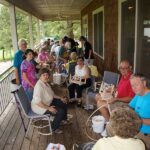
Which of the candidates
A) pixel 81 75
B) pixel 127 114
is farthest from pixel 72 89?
pixel 127 114

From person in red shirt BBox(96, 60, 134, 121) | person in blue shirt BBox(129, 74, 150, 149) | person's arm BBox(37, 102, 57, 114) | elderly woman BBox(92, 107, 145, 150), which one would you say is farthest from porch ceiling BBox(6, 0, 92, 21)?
elderly woman BBox(92, 107, 145, 150)

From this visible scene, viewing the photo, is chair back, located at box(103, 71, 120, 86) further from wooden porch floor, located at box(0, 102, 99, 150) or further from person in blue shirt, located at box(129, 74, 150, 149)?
person in blue shirt, located at box(129, 74, 150, 149)

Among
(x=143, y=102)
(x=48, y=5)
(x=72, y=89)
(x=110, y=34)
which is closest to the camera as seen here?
(x=143, y=102)

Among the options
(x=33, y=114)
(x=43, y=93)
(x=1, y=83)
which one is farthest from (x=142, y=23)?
(x=1, y=83)

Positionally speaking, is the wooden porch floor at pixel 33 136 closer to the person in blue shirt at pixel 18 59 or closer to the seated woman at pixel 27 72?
the seated woman at pixel 27 72

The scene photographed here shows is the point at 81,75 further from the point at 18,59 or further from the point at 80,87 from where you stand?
the point at 18,59

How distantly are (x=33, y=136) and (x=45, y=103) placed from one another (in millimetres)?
516

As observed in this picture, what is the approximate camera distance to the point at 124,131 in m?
1.56

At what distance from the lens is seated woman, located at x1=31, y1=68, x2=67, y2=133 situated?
11.7 feet

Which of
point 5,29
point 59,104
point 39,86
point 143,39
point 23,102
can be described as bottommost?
point 59,104

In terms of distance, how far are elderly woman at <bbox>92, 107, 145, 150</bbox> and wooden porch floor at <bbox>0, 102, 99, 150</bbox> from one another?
1.81m

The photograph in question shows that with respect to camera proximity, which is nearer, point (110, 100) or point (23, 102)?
point (110, 100)

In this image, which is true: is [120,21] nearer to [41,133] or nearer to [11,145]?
[41,133]

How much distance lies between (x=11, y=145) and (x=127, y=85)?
1841mm
